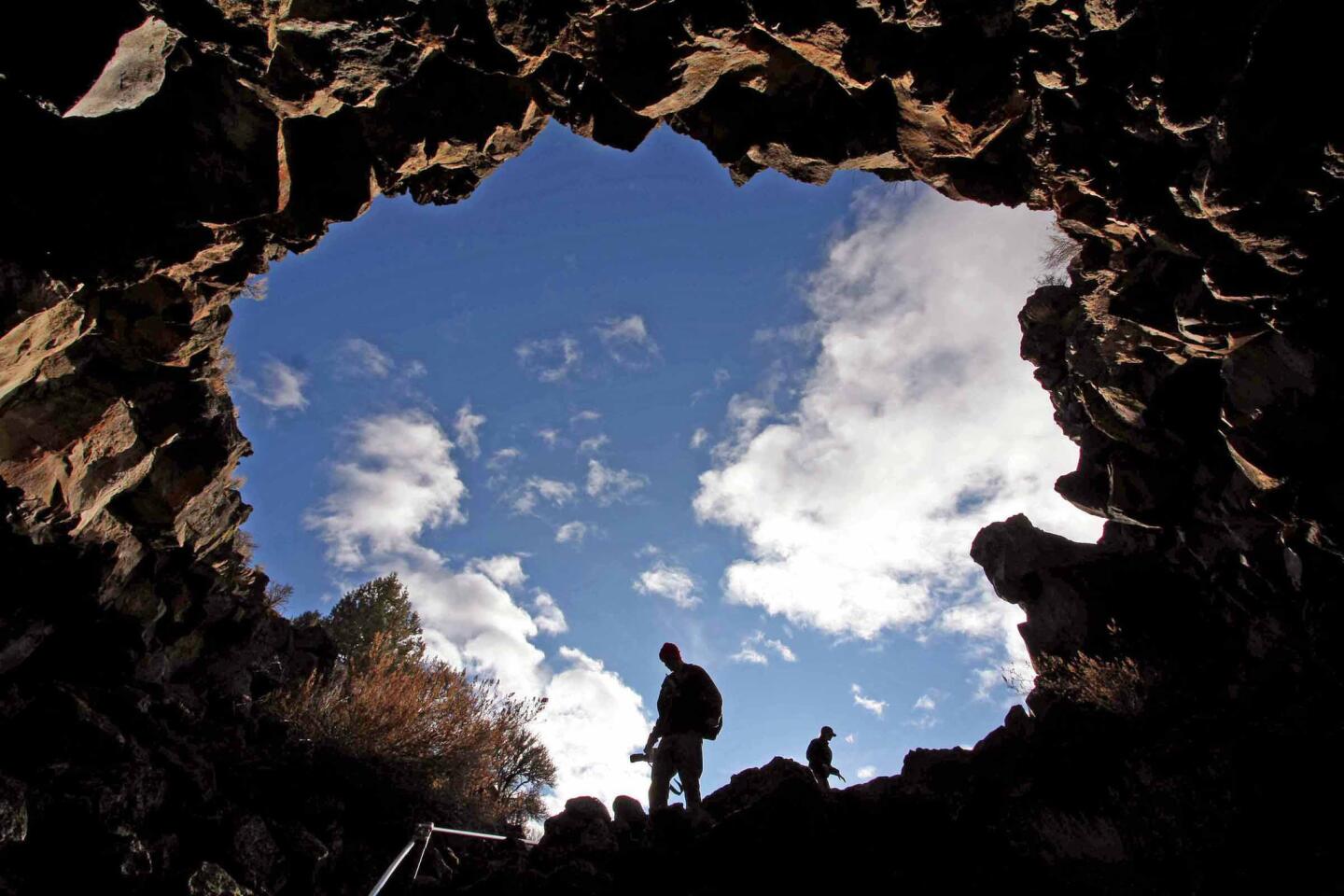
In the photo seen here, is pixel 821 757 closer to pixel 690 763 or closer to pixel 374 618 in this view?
pixel 690 763

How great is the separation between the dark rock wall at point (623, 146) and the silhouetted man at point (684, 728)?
2.38 m

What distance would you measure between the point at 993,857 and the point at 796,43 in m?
7.96

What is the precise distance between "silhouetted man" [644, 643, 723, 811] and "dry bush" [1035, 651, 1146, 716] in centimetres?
584

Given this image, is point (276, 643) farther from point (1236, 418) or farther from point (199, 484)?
point (1236, 418)

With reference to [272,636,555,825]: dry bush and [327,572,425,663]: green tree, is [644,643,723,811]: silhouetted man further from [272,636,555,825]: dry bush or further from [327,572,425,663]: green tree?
[327,572,425,663]: green tree

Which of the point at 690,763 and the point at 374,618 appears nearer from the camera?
the point at 690,763

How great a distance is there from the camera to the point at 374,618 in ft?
69.3

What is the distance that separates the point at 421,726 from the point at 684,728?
403cm

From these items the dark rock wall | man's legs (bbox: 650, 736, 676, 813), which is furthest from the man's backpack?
the dark rock wall

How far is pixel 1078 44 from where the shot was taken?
221 inches

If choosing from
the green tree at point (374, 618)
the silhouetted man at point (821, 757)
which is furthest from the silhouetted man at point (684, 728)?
the green tree at point (374, 618)

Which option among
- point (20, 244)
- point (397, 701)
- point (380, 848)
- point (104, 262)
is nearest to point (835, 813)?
point (380, 848)

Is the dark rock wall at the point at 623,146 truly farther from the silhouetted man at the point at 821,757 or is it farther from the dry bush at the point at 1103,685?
the silhouetted man at the point at 821,757

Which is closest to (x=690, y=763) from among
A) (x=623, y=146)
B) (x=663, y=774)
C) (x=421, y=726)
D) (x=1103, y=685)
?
(x=663, y=774)
